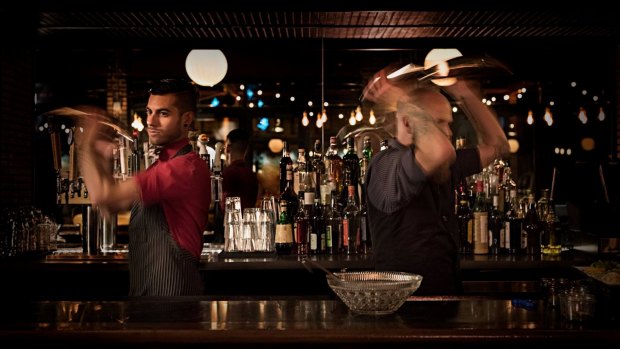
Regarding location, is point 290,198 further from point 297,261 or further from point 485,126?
point 485,126

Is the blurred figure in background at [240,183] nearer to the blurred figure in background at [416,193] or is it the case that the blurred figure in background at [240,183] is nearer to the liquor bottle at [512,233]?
the liquor bottle at [512,233]

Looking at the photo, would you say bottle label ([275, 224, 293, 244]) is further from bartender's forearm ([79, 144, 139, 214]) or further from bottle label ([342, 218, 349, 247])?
bartender's forearm ([79, 144, 139, 214])

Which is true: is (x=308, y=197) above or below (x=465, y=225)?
above

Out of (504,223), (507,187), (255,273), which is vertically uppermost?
(507,187)

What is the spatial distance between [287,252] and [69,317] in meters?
2.07

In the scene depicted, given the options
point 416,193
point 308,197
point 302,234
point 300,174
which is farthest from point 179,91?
point 300,174

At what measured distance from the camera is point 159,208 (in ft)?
8.64

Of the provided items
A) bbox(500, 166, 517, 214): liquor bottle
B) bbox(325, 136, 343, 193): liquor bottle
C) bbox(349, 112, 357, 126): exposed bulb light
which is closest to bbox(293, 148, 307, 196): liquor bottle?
bbox(325, 136, 343, 193): liquor bottle

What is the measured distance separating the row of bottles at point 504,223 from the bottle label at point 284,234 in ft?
3.39

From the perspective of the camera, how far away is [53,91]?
373 inches

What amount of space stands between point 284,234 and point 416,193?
5.35 feet

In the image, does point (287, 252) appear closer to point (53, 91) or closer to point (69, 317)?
point (69, 317)

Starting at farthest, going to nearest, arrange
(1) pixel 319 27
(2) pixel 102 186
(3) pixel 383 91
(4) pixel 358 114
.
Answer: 1. (4) pixel 358 114
2. (1) pixel 319 27
3. (3) pixel 383 91
4. (2) pixel 102 186

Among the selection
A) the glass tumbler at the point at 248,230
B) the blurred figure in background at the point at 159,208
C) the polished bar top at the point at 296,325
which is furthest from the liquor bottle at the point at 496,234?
the blurred figure in background at the point at 159,208
